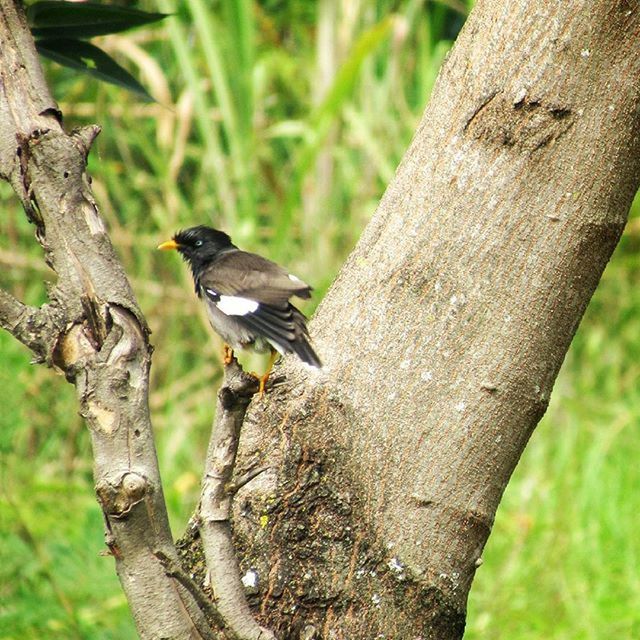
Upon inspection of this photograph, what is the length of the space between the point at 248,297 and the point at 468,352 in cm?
70

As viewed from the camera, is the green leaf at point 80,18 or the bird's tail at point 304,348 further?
the green leaf at point 80,18

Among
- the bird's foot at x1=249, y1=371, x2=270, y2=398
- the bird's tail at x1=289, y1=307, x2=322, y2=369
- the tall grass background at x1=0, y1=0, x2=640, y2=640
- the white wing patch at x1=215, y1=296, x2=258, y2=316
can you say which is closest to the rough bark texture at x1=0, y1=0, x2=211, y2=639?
the bird's foot at x1=249, y1=371, x2=270, y2=398

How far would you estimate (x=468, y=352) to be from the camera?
68.2 inches

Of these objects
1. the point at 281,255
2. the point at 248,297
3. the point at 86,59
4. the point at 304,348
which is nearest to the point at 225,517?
the point at 304,348

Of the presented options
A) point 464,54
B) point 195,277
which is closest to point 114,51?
point 195,277

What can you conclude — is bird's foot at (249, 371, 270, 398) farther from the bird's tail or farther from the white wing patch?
the white wing patch

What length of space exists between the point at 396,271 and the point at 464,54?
43cm

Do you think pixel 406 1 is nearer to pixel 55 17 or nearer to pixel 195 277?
pixel 195 277

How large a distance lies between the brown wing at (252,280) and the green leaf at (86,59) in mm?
501

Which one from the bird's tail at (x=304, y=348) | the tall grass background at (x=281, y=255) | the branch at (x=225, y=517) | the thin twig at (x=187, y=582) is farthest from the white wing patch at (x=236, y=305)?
the tall grass background at (x=281, y=255)

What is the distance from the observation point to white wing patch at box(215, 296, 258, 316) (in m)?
2.23

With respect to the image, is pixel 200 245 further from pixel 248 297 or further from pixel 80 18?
pixel 80 18

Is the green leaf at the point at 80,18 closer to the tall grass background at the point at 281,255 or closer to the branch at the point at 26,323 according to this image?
the branch at the point at 26,323

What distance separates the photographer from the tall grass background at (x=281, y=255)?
150 inches
